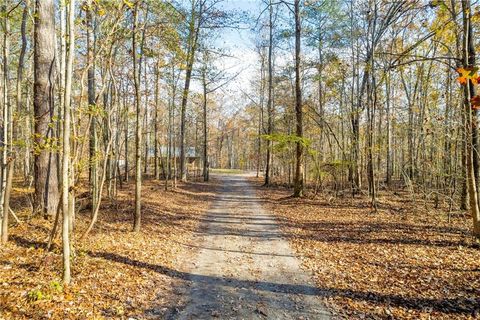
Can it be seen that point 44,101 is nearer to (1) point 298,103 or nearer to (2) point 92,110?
(2) point 92,110

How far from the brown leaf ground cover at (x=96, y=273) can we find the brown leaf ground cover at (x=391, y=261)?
2.99 m

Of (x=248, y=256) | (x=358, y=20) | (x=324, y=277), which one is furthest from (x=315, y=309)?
(x=358, y=20)

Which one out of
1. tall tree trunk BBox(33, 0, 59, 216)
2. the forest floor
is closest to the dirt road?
the forest floor

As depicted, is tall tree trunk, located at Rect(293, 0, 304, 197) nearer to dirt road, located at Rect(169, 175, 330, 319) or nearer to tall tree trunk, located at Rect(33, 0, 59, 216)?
dirt road, located at Rect(169, 175, 330, 319)

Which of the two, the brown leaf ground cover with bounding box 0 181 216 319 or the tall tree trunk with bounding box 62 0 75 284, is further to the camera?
the tall tree trunk with bounding box 62 0 75 284

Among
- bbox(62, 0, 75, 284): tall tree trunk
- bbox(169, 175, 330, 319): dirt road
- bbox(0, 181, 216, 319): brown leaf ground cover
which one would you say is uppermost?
bbox(62, 0, 75, 284): tall tree trunk

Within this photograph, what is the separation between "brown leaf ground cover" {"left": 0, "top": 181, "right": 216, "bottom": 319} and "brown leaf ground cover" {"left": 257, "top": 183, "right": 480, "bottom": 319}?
9.82ft

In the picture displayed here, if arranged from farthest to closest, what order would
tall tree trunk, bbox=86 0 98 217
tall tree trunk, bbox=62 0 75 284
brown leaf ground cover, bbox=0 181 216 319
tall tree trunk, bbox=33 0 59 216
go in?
tall tree trunk, bbox=33 0 59 216
tall tree trunk, bbox=86 0 98 217
tall tree trunk, bbox=62 0 75 284
brown leaf ground cover, bbox=0 181 216 319

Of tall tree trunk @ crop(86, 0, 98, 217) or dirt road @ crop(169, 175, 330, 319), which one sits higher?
tall tree trunk @ crop(86, 0, 98, 217)

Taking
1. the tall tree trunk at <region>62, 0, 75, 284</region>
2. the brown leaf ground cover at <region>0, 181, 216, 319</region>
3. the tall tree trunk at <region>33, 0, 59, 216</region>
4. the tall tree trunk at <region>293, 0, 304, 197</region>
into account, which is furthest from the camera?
the tall tree trunk at <region>293, 0, 304, 197</region>

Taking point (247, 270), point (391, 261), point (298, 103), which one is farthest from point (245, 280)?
point (298, 103)

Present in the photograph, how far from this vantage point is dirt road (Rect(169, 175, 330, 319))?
4.41 m

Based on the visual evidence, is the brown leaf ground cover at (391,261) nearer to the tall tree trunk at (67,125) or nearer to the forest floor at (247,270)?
the forest floor at (247,270)

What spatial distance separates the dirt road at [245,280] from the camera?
4414 mm
